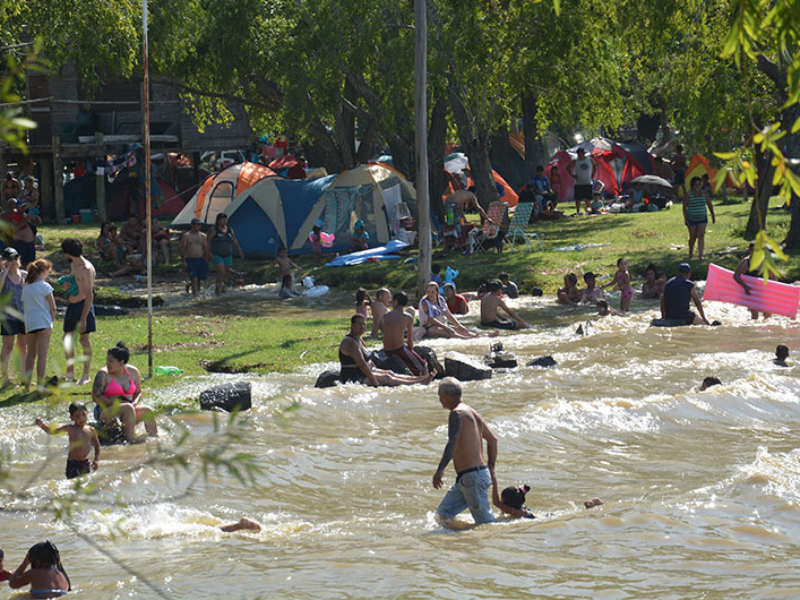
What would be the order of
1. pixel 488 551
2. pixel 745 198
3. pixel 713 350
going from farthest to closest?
pixel 745 198
pixel 713 350
pixel 488 551

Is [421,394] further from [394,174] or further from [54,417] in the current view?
[394,174]

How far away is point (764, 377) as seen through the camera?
46.5ft

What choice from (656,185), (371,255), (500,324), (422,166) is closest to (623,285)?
(500,324)

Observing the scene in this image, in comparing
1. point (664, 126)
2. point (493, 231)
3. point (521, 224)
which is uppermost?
point (664, 126)

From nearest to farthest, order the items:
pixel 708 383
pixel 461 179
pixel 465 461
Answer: pixel 465 461
pixel 708 383
pixel 461 179

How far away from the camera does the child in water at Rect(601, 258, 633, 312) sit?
1925 cm

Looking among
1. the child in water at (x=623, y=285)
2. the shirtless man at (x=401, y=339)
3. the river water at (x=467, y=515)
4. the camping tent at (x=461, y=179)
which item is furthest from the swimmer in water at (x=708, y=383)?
the camping tent at (x=461, y=179)

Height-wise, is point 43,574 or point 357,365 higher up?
point 357,365

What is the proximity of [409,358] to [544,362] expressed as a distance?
1.98 metres

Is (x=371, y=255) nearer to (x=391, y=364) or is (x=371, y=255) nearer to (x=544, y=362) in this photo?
(x=544, y=362)

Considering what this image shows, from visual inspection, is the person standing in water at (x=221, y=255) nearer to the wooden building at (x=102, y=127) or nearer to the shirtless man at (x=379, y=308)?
the shirtless man at (x=379, y=308)

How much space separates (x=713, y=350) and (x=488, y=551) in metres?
8.82

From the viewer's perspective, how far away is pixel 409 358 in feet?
47.5

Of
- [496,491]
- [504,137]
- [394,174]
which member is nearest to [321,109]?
[394,174]
